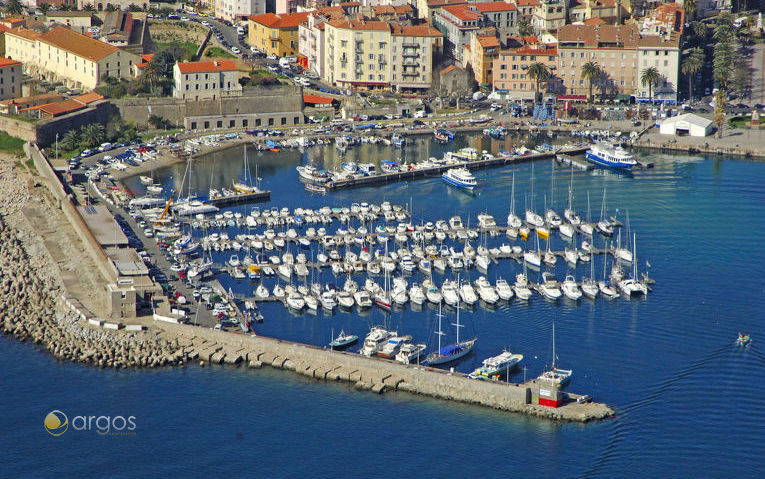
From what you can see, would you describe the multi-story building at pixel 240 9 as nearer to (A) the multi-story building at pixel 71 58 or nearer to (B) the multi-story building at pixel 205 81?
(A) the multi-story building at pixel 71 58

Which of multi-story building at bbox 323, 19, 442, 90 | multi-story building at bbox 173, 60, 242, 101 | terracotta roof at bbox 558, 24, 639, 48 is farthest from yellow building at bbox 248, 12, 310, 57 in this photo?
terracotta roof at bbox 558, 24, 639, 48

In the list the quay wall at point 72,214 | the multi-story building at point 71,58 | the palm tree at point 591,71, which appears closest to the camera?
the quay wall at point 72,214

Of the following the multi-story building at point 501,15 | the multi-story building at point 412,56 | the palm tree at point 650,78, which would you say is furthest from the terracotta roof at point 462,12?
the palm tree at point 650,78

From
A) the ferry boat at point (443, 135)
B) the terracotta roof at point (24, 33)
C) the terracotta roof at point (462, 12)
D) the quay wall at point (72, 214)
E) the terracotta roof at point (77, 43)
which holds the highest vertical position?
the terracotta roof at point (462, 12)

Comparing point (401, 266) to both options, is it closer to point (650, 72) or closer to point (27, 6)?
point (650, 72)

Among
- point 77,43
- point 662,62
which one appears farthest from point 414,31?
point 77,43

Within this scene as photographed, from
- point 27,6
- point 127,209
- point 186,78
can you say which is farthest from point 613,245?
point 27,6

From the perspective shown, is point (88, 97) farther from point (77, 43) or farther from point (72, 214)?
point (72, 214)
